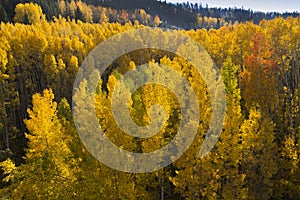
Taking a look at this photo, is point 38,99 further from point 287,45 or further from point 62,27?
Answer: point 62,27

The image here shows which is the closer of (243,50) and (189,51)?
(189,51)

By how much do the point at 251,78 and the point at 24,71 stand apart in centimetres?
3347

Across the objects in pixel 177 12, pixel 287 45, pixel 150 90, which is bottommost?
pixel 150 90

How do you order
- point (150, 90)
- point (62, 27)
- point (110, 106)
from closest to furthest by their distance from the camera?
point (110, 106), point (150, 90), point (62, 27)

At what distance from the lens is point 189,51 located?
129 ft

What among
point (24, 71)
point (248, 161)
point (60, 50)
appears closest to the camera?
point (248, 161)

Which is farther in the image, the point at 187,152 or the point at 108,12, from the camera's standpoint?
the point at 108,12

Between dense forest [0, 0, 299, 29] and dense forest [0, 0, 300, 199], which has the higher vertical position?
dense forest [0, 0, 299, 29]

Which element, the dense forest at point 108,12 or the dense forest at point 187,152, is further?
the dense forest at point 108,12

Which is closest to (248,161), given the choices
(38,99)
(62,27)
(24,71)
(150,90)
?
(150,90)

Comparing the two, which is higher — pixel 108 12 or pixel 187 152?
pixel 108 12

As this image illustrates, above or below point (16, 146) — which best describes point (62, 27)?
above

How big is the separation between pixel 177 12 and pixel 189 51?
160787 millimetres

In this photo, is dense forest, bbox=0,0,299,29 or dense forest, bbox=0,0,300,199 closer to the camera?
dense forest, bbox=0,0,300,199
